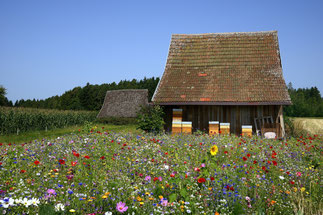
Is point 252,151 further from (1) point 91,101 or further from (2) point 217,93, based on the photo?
(1) point 91,101

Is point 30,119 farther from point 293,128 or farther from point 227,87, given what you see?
point 293,128

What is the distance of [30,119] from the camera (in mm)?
28031

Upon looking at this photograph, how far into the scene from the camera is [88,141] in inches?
380

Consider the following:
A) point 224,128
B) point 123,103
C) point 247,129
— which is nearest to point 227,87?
point 224,128

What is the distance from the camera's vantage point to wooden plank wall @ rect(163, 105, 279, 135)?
16578mm

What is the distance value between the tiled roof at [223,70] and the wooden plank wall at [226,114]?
0.99 meters

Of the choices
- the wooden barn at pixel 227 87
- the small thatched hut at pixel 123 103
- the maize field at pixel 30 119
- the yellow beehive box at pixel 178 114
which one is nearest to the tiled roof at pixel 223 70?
the wooden barn at pixel 227 87

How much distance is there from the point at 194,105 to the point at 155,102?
245 cm

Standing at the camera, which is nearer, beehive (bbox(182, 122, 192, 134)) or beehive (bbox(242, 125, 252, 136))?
beehive (bbox(242, 125, 252, 136))

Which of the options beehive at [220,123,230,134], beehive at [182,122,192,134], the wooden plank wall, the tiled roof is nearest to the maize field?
the tiled roof

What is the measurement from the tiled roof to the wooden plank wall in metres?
0.99

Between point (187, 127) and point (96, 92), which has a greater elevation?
point (96, 92)

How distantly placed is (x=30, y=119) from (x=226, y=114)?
2008 cm

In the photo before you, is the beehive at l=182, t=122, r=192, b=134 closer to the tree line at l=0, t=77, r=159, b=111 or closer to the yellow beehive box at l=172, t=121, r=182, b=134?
the yellow beehive box at l=172, t=121, r=182, b=134
